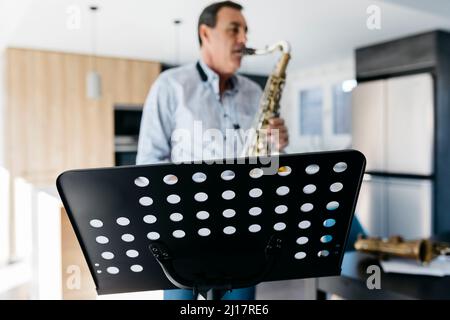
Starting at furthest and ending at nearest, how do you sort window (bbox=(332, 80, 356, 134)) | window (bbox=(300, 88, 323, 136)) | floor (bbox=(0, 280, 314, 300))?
floor (bbox=(0, 280, 314, 300)) → window (bbox=(332, 80, 356, 134)) → window (bbox=(300, 88, 323, 136))

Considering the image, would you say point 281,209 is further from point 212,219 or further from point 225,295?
point 225,295

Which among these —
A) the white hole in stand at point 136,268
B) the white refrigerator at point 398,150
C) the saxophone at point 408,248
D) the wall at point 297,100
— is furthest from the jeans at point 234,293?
the white refrigerator at point 398,150

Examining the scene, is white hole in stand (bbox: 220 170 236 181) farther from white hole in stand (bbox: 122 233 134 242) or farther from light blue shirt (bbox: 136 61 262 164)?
light blue shirt (bbox: 136 61 262 164)

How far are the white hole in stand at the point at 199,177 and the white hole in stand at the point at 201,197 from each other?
0.09 feet

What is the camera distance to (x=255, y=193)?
2.54 ft

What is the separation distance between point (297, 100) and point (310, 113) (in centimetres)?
12

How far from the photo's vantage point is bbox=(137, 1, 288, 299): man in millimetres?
1535

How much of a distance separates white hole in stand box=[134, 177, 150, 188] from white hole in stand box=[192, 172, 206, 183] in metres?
0.08

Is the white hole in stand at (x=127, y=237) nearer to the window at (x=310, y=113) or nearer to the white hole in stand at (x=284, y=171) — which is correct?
the white hole in stand at (x=284, y=171)

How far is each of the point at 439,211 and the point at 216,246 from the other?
10.6ft

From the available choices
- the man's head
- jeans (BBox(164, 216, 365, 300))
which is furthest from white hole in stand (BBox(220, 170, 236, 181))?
the man's head

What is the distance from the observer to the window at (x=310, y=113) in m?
1.79

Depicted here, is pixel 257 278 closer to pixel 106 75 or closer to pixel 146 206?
pixel 146 206

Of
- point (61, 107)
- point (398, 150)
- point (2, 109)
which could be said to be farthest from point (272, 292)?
point (2, 109)
